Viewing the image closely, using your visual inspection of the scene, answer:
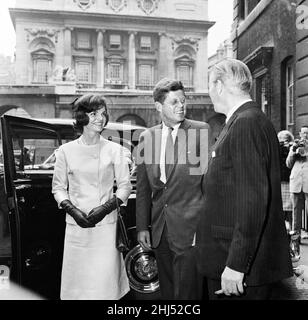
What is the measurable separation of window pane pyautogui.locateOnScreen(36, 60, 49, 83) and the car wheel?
19057 mm

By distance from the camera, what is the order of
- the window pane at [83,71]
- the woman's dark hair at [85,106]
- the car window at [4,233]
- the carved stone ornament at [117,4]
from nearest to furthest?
the woman's dark hair at [85,106], the car window at [4,233], the carved stone ornament at [117,4], the window pane at [83,71]

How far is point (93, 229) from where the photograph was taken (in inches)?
107

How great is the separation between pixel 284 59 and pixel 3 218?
742 cm

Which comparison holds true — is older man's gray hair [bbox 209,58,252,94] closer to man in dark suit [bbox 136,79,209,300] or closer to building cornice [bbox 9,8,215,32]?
man in dark suit [bbox 136,79,209,300]

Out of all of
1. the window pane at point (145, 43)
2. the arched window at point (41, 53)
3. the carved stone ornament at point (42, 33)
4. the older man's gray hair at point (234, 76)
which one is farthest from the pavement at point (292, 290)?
the carved stone ornament at point (42, 33)

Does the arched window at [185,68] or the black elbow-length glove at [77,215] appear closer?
the black elbow-length glove at [77,215]

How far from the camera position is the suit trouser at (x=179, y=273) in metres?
2.50

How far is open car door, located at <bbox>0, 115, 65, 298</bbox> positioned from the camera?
2943 millimetres

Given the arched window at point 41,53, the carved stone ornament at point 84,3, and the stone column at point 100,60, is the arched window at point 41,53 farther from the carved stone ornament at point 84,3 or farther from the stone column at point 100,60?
the carved stone ornament at point 84,3

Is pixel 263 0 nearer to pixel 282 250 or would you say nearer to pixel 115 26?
pixel 282 250

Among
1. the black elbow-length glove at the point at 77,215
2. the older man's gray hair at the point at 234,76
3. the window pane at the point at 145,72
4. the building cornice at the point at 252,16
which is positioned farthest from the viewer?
the window pane at the point at 145,72

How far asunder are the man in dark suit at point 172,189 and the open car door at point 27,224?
89 cm

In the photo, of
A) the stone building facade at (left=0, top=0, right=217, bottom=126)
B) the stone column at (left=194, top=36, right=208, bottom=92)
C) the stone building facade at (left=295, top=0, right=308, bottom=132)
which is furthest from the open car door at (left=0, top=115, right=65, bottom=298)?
the stone column at (left=194, top=36, right=208, bottom=92)

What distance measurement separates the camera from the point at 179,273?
252 cm
